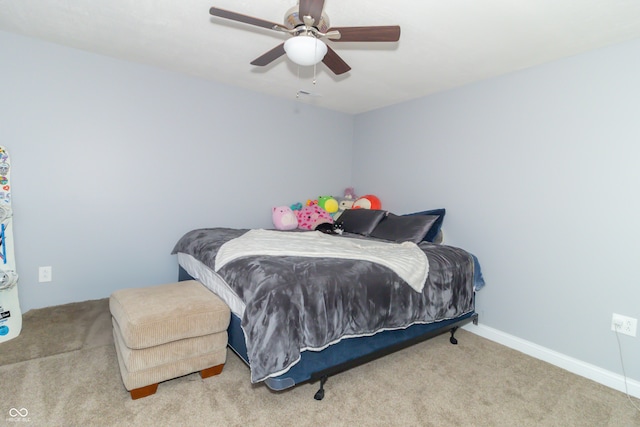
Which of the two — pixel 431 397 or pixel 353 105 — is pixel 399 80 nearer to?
pixel 353 105

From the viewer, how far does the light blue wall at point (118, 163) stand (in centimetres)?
258

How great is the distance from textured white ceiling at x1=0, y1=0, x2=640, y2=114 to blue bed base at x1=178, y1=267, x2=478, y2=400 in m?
1.92

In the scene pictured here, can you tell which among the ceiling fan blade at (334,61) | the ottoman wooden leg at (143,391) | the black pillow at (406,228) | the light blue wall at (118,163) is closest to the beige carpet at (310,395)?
the ottoman wooden leg at (143,391)

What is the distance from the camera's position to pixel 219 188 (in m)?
3.46

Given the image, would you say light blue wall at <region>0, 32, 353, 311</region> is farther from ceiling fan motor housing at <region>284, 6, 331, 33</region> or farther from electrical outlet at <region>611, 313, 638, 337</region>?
electrical outlet at <region>611, 313, 638, 337</region>

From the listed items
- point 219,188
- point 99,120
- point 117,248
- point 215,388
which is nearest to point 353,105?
point 219,188

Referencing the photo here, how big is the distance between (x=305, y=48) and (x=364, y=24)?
649mm

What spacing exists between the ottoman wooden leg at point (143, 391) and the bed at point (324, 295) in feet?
1.54

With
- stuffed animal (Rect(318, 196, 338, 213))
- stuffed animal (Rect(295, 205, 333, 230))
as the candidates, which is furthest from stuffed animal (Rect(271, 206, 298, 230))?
stuffed animal (Rect(318, 196, 338, 213))

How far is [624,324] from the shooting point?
2115 mm

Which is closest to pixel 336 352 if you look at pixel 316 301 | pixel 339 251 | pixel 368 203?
pixel 316 301

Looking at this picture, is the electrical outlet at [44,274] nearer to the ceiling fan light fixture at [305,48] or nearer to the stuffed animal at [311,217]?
the stuffed animal at [311,217]

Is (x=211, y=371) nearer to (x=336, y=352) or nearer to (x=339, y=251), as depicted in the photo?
(x=336, y=352)

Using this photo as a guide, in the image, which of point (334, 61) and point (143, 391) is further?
point (334, 61)
